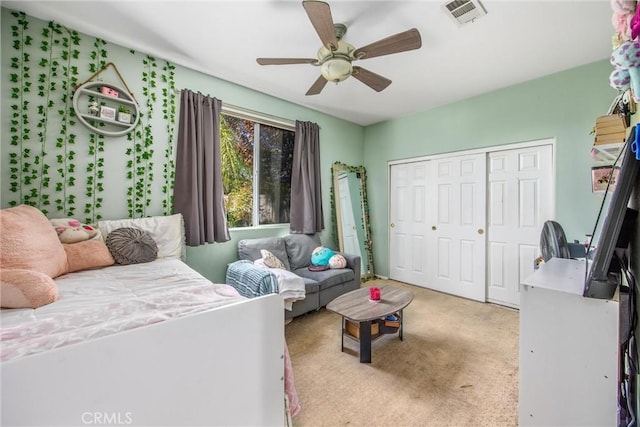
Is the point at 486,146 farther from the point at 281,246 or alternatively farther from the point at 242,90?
the point at 242,90

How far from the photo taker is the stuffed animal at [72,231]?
6.01 ft

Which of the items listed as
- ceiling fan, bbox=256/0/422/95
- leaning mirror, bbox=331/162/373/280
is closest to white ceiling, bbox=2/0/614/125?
ceiling fan, bbox=256/0/422/95

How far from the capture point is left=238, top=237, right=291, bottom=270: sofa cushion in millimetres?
2975

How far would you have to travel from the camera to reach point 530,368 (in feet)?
4.02

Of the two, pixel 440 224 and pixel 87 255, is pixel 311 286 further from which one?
pixel 440 224

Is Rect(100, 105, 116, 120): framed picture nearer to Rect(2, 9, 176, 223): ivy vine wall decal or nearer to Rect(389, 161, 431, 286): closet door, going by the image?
Rect(2, 9, 176, 223): ivy vine wall decal

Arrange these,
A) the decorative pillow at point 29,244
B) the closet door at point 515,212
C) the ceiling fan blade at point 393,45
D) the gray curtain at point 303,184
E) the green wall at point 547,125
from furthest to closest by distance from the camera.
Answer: the gray curtain at point 303,184
the closet door at point 515,212
the green wall at point 547,125
the ceiling fan blade at point 393,45
the decorative pillow at point 29,244

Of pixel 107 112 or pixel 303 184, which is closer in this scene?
pixel 107 112

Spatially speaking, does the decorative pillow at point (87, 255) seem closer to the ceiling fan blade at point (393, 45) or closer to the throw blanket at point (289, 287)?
the throw blanket at point (289, 287)

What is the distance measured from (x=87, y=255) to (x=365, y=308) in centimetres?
211

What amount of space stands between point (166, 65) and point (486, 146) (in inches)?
148

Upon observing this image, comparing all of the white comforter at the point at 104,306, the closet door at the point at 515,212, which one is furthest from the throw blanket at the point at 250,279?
the closet door at the point at 515,212

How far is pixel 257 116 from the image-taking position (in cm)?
324

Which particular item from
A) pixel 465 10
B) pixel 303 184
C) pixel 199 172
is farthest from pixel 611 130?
pixel 199 172
